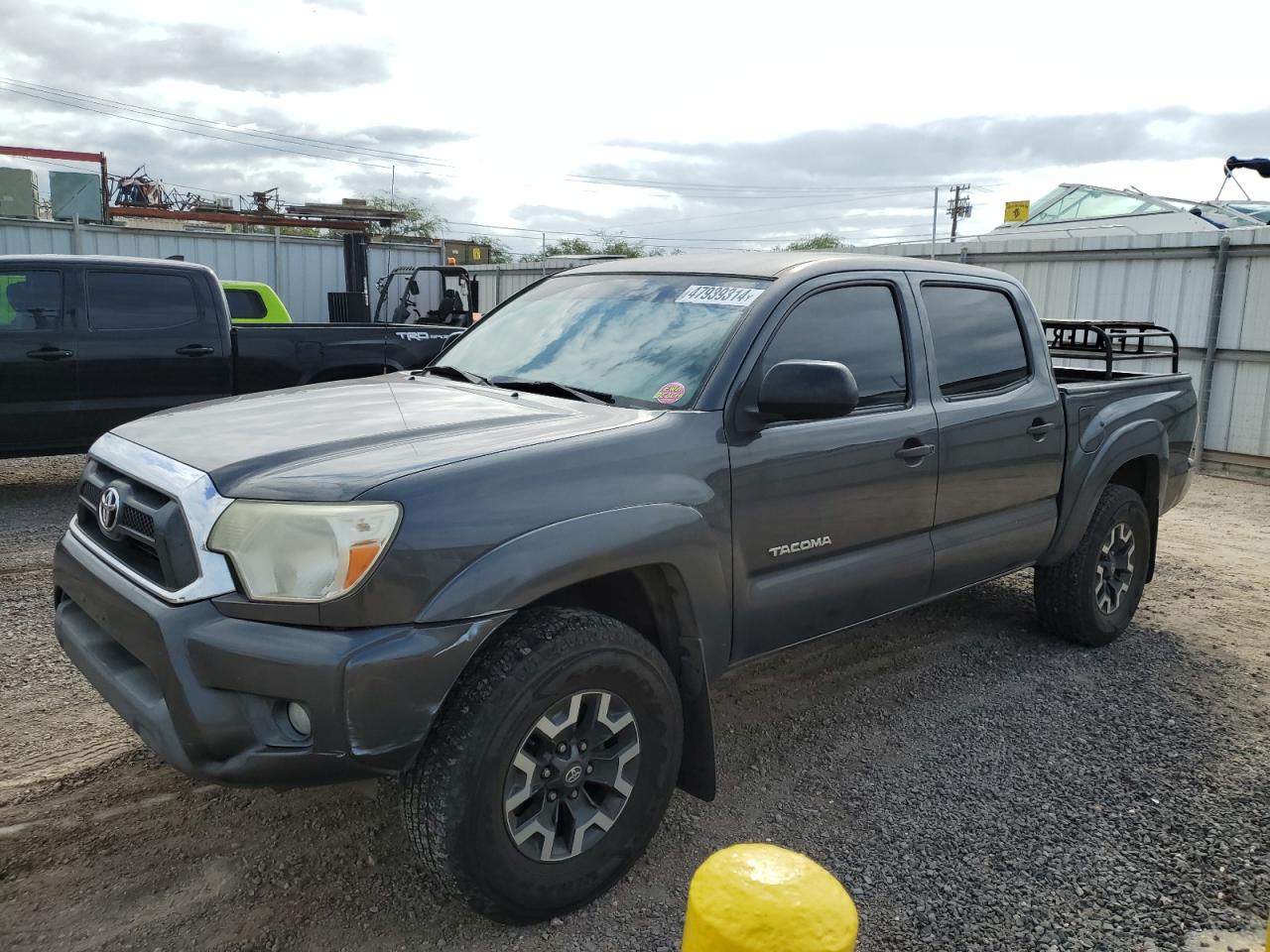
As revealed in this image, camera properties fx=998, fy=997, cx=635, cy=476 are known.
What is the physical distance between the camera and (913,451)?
359 centimetres

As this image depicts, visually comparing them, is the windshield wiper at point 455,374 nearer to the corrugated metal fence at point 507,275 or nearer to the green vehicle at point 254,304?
the green vehicle at point 254,304

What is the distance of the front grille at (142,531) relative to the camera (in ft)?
8.03

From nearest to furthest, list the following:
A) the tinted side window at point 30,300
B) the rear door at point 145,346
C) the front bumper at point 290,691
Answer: the front bumper at point 290,691 < the tinted side window at point 30,300 < the rear door at point 145,346

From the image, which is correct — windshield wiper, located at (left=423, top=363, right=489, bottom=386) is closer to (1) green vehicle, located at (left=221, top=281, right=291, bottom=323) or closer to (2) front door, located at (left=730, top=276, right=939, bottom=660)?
(2) front door, located at (left=730, top=276, right=939, bottom=660)

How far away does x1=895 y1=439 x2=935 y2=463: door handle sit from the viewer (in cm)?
355

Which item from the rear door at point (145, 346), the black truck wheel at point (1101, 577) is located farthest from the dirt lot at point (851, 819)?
the rear door at point (145, 346)

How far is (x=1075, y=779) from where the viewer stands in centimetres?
356

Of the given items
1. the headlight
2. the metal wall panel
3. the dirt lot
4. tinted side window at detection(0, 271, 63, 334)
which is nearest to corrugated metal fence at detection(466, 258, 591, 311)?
the metal wall panel

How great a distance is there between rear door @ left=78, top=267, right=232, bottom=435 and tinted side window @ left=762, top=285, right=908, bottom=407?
19.4 ft

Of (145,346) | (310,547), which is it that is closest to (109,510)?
(310,547)

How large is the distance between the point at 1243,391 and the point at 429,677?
431 inches

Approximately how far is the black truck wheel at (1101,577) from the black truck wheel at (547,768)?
2647mm

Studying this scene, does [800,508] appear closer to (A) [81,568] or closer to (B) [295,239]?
(A) [81,568]

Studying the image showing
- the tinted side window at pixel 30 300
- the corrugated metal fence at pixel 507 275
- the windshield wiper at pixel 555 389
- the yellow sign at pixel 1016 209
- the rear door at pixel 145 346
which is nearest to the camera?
the windshield wiper at pixel 555 389
